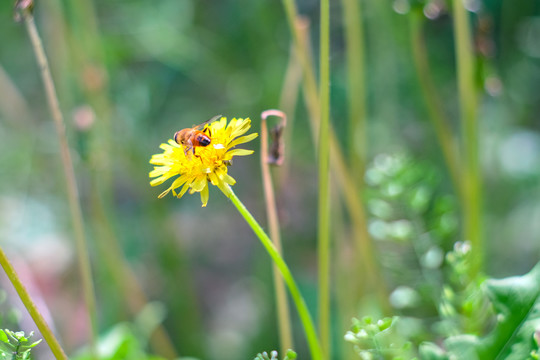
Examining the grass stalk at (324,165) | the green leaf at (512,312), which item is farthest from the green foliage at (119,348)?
the green leaf at (512,312)

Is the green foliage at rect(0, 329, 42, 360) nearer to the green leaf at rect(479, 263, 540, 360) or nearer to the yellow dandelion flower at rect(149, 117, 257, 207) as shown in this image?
the yellow dandelion flower at rect(149, 117, 257, 207)

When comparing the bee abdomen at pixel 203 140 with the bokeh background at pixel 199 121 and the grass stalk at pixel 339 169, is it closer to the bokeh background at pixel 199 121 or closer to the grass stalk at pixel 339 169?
the grass stalk at pixel 339 169

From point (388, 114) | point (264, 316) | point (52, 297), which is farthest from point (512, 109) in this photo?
point (52, 297)

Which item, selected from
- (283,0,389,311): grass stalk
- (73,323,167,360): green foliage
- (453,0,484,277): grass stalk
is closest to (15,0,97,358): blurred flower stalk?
(73,323,167,360): green foliage

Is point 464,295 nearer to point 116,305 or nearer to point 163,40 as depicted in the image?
point 116,305

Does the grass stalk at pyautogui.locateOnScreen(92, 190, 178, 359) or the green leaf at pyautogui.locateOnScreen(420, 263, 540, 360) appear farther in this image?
the grass stalk at pyautogui.locateOnScreen(92, 190, 178, 359)

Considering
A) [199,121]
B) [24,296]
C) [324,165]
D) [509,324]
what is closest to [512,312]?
[509,324]
